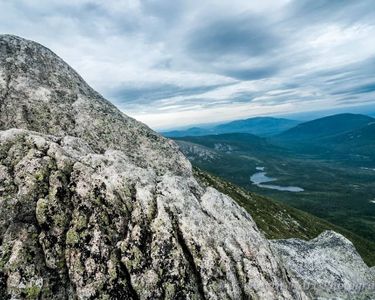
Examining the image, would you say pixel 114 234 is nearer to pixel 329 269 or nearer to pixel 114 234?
pixel 114 234

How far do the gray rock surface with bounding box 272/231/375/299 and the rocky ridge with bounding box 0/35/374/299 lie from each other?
5797mm

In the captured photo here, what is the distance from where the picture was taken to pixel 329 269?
30625mm

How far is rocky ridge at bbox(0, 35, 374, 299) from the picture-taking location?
18.0 metres

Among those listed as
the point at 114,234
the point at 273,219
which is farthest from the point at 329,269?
the point at 273,219

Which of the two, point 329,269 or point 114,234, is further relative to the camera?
point 329,269

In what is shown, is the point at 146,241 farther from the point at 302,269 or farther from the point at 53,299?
the point at 302,269

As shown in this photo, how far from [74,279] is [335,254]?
27.3 metres

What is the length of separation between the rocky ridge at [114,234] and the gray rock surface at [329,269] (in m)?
5.80

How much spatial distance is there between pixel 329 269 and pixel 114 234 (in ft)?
67.6

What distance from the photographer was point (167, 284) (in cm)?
1833

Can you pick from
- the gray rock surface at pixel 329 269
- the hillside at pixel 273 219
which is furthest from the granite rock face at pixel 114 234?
the hillside at pixel 273 219

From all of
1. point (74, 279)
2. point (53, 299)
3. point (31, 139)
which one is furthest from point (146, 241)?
point (31, 139)

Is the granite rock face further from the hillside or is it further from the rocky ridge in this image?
the hillside

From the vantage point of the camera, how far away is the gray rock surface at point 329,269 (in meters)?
28.3
